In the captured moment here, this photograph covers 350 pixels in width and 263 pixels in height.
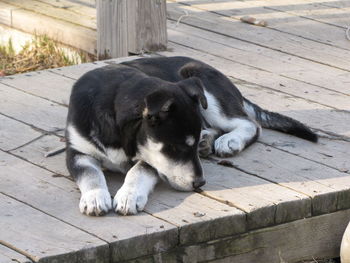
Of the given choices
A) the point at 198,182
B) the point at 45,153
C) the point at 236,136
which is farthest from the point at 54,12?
the point at 198,182

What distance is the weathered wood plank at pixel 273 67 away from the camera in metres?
6.20

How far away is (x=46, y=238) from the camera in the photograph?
12.6ft

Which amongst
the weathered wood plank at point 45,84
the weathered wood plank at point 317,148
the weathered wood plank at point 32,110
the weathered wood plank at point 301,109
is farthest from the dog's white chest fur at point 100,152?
Result: the weathered wood plank at point 301,109

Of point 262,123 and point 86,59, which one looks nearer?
point 262,123

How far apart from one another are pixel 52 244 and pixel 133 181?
65cm

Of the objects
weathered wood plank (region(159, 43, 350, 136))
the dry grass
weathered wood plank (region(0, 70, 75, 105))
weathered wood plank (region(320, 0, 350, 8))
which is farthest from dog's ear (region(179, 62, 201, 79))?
weathered wood plank (region(320, 0, 350, 8))

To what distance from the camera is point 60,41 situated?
7.62 meters

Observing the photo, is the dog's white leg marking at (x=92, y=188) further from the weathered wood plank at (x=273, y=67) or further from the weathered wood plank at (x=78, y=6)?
the weathered wood plank at (x=78, y=6)

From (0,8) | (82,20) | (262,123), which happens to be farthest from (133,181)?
(0,8)

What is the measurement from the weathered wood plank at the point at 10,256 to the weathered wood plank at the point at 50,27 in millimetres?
3660

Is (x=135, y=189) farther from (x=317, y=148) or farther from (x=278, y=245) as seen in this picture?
(x=317, y=148)

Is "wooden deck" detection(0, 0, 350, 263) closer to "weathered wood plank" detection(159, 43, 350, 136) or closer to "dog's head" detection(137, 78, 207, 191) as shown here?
"weathered wood plank" detection(159, 43, 350, 136)

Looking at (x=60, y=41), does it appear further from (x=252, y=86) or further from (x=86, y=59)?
(x=252, y=86)

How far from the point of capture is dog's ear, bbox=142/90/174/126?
415cm
